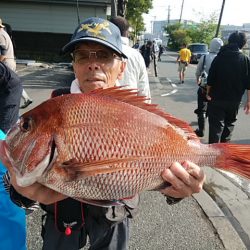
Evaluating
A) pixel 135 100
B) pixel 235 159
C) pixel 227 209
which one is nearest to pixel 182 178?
pixel 235 159

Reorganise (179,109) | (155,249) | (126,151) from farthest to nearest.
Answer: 1. (179,109)
2. (155,249)
3. (126,151)

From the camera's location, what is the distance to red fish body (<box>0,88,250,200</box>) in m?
1.19

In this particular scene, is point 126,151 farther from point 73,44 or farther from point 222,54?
point 222,54

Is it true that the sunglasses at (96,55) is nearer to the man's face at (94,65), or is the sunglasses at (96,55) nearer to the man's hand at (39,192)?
the man's face at (94,65)

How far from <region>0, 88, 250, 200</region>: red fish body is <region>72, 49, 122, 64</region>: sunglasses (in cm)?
40

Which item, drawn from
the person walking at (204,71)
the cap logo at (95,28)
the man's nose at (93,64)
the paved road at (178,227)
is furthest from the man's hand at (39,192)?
the person walking at (204,71)

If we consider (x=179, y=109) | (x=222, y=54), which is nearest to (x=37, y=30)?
(x=179, y=109)

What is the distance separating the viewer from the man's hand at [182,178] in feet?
4.42

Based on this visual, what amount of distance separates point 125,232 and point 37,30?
21.7 m

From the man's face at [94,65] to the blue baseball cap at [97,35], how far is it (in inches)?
1.4

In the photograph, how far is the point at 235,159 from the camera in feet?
4.60

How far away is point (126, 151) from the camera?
49.1 inches

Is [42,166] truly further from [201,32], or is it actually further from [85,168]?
[201,32]

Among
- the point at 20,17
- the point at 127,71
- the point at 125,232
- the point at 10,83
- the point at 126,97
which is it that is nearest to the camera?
the point at 126,97
